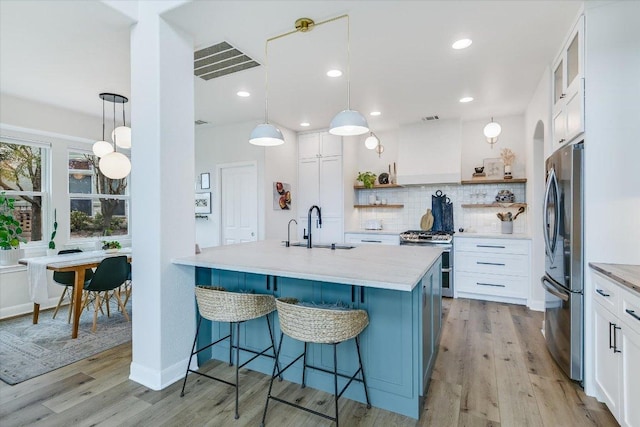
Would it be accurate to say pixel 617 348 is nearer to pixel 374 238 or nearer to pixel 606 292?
pixel 606 292

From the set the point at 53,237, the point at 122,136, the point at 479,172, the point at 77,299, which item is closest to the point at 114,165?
the point at 122,136

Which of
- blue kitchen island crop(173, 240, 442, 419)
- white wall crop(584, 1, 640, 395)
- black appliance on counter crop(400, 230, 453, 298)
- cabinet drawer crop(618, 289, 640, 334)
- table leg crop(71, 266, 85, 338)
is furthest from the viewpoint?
black appliance on counter crop(400, 230, 453, 298)

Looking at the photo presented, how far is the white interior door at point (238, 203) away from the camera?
5027 millimetres

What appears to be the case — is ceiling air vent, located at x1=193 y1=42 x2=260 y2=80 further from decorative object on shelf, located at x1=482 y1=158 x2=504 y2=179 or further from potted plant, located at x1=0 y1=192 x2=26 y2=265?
decorative object on shelf, located at x1=482 y1=158 x2=504 y2=179

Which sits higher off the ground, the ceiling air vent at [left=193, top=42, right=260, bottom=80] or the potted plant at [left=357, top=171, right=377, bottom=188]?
the ceiling air vent at [left=193, top=42, right=260, bottom=80]

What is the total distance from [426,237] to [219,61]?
11.4 ft

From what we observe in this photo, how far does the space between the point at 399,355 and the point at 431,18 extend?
2337mm

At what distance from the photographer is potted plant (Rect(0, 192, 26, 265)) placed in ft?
12.2

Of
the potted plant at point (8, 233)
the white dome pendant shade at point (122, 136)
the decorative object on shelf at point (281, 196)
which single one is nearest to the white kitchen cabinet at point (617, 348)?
the decorative object on shelf at point (281, 196)

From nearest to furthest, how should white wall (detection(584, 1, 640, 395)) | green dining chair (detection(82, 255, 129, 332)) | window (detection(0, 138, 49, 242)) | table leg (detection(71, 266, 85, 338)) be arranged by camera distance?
white wall (detection(584, 1, 640, 395)) < table leg (detection(71, 266, 85, 338)) < green dining chair (detection(82, 255, 129, 332)) < window (detection(0, 138, 49, 242))

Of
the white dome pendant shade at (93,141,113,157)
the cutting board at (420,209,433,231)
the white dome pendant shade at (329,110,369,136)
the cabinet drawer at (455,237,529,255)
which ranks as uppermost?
the white dome pendant shade at (93,141,113,157)

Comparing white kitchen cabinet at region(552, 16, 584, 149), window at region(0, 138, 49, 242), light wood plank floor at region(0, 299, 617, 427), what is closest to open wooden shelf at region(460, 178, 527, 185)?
white kitchen cabinet at region(552, 16, 584, 149)

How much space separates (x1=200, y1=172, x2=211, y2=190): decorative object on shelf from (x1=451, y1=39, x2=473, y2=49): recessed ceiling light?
13.5 feet

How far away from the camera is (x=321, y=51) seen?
2873 mm
